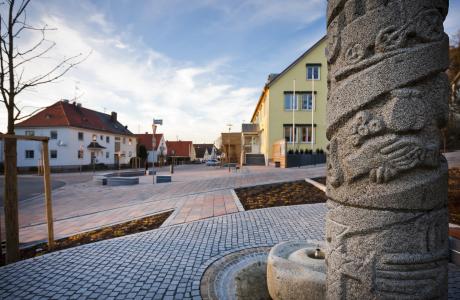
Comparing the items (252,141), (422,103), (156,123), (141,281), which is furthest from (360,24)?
(252,141)

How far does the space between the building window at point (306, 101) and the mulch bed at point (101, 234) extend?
23.9 metres

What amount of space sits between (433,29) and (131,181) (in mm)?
16721

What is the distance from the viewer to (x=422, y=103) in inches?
76.8

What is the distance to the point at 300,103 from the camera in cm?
2775

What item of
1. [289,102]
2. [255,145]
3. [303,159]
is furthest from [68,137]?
[303,159]

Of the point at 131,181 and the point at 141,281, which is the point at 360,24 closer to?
the point at 141,281

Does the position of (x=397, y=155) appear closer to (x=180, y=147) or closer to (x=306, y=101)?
(x=306, y=101)

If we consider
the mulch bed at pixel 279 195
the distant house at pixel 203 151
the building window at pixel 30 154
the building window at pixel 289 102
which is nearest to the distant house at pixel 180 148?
the distant house at pixel 203 151

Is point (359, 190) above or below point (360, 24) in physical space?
below

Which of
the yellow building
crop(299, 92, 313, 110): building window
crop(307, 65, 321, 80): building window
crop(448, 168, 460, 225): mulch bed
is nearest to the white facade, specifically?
the yellow building

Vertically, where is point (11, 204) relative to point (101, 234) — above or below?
above

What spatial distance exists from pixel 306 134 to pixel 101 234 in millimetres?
25215

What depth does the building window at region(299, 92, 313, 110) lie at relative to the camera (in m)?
27.7

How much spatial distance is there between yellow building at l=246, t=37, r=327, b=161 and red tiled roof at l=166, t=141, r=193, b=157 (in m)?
49.2
